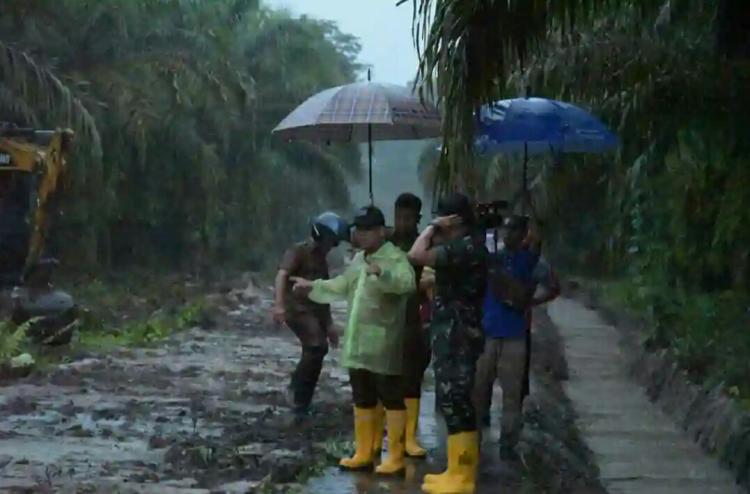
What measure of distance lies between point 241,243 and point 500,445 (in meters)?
37.4

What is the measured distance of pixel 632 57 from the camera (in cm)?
1053

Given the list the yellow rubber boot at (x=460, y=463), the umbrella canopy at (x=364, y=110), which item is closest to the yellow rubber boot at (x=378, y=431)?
the yellow rubber boot at (x=460, y=463)

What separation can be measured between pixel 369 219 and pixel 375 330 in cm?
65

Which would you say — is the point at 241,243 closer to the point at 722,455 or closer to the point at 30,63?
the point at 30,63

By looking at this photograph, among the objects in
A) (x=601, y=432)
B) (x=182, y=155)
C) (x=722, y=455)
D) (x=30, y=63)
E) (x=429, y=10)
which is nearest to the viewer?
(x=429, y=10)

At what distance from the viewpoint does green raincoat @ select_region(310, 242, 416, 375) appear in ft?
25.3

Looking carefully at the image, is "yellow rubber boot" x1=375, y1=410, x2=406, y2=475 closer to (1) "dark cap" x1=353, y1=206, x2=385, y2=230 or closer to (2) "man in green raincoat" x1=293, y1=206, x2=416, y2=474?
(2) "man in green raincoat" x1=293, y1=206, x2=416, y2=474

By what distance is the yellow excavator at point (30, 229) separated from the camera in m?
17.1

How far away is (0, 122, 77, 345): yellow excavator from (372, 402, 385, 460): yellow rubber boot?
8.88 metres

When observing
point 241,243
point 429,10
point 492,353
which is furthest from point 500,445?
point 241,243

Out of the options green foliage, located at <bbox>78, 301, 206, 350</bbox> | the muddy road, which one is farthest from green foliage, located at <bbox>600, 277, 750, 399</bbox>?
green foliage, located at <bbox>78, 301, 206, 350</bbox>

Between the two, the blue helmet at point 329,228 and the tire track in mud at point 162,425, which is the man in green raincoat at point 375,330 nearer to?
the tire track in mud at point 162,425

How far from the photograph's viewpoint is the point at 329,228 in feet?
31.7

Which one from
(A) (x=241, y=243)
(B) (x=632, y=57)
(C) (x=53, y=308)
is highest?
(B) (x=632, y=57)
